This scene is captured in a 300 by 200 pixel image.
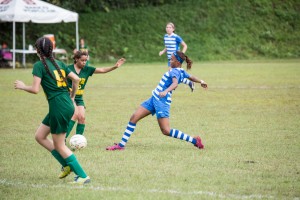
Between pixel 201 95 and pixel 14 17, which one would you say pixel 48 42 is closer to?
pixel 201 95

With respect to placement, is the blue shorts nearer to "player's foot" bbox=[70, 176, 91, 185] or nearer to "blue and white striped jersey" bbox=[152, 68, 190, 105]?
"blue and white striped jersey" bbox=[152, 68, 190, 105]

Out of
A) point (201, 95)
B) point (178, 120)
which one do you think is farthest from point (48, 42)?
point (201, 95)

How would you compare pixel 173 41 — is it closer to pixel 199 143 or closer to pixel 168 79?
pixel 168 79

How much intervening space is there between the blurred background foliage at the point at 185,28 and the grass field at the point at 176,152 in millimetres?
17486

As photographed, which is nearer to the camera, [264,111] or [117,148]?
[117,148]

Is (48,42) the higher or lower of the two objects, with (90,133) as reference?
higher

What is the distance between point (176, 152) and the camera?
8.96 metres

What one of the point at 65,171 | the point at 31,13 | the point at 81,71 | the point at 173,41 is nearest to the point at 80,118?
the point at 81,71

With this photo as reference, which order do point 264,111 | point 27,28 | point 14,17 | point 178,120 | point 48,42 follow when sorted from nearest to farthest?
point 48,42 → point 178,120 → point 264,111 → point 14,17 → point 27,28

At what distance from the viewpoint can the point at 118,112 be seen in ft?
45.7

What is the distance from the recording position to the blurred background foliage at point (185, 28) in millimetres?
35250

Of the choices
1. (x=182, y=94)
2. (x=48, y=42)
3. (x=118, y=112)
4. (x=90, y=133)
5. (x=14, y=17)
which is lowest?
(x=14, y=17)

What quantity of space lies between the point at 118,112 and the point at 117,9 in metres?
26.0

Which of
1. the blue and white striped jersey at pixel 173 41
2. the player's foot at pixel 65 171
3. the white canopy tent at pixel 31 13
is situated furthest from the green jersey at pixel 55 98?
the white canopy tent at pixel 31 13
